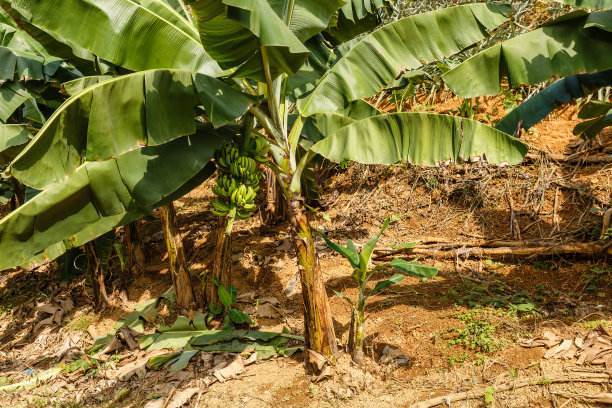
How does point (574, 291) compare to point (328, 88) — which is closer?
point (328, 88)

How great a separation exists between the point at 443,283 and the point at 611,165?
281 cm

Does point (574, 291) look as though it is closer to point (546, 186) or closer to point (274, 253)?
point (546, 186)

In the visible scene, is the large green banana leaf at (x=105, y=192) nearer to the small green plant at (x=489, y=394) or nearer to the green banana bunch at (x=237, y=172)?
the green banana bunch at (x=237, y=172)

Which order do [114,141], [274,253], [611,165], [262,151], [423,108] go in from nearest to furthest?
[114,141] → [262,151] → [611,165] → [274,253] → [423,108]

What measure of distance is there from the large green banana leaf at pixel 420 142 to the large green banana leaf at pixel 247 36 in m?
0.69

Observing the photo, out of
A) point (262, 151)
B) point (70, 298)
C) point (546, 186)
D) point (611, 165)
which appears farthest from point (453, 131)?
point (70, 298)

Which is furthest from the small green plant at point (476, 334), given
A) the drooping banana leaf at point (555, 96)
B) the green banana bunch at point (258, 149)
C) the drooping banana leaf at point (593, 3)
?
the drooping banana leaf at point (593, 3)

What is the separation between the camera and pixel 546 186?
5406 mm

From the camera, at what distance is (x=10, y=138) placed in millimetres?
4316

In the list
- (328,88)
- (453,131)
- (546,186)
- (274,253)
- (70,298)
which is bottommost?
(70,298)

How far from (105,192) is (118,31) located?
1.14 meters

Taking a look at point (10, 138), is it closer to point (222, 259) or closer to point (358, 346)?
point (222, 259)

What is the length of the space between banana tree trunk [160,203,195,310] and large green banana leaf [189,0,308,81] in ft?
9.73

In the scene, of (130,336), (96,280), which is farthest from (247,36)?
(96,280)
